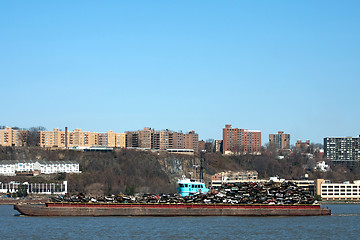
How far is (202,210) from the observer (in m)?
77.2

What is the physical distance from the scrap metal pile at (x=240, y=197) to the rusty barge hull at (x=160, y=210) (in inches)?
44.8

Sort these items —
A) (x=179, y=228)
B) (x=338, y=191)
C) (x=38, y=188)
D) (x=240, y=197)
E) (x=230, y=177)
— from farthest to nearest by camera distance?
1. (x=230, y=177)
2. (x=338, y=191)
3. (x=38, y=188)
4. (x=240, y=197)
5. (x=179, y=228)

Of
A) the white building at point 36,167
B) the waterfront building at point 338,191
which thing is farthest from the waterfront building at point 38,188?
the waterfront building at point 338,191

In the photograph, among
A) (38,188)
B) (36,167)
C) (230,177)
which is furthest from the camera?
(230,177)

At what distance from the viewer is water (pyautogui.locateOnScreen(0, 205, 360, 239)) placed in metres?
58.4

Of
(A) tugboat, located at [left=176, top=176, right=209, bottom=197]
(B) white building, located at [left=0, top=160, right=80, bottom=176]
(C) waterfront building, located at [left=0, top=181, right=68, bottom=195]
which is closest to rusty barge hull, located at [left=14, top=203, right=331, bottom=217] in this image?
(A) tugboat, located at [left=176, top=176, right=209, bottom=197]

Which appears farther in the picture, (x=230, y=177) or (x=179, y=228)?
(x=230, y=177)

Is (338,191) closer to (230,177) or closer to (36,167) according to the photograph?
(230,177)

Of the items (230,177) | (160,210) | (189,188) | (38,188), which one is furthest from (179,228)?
(230,177)

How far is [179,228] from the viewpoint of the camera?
63875 mm

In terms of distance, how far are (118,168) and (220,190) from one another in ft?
348

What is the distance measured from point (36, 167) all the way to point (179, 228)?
394ft

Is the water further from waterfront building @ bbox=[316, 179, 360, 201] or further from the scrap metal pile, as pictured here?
waterfront building @ bbox=[316, 179, 360, 201]

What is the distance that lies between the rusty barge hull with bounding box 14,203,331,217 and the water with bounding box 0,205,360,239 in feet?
6.99
